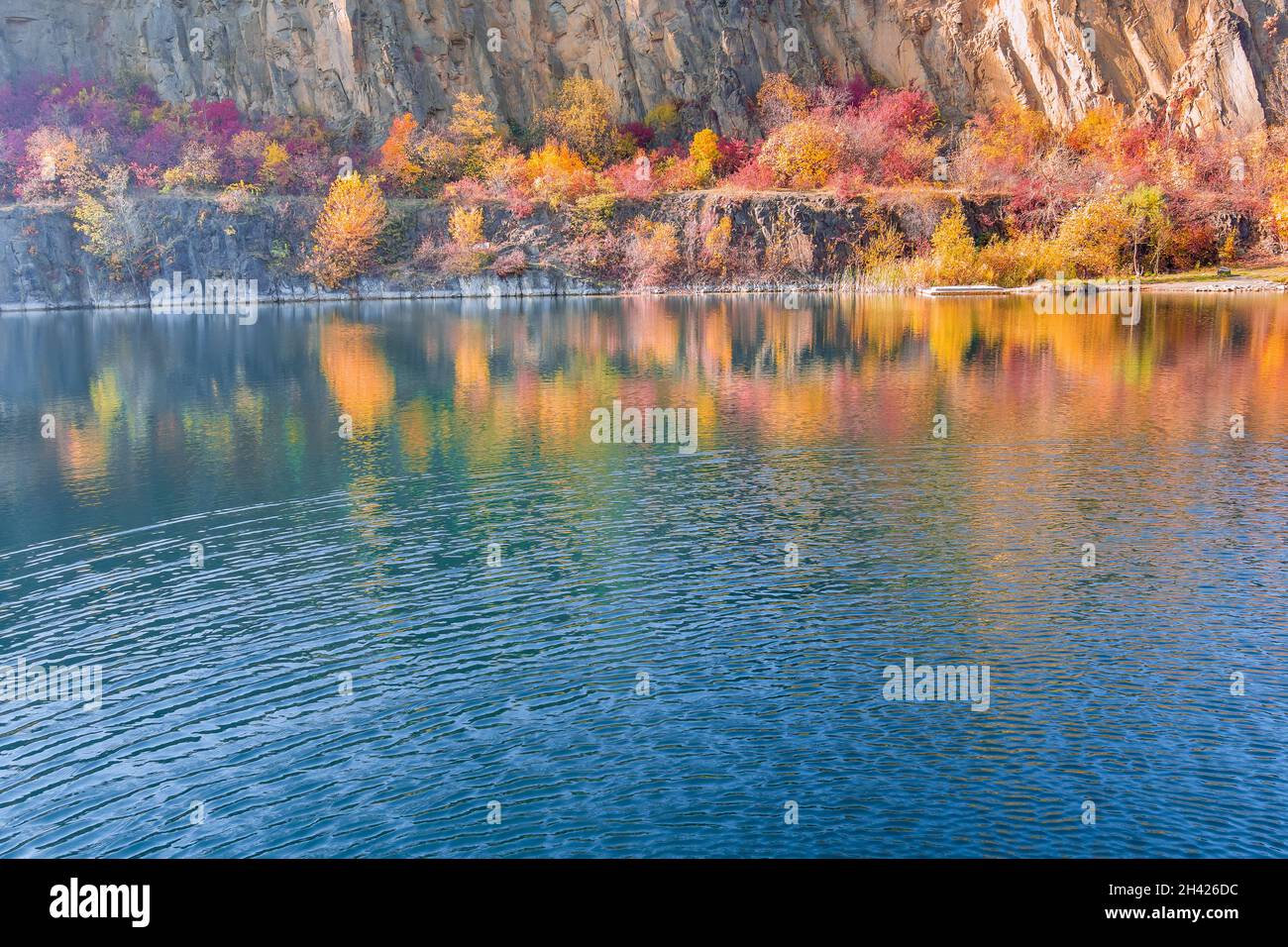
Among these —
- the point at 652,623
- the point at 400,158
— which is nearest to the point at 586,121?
the point at 400,158

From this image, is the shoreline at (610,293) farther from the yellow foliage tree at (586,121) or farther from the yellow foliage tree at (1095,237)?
the yellow foliage tree at (586,121)

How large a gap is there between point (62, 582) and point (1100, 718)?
1260 centimetres

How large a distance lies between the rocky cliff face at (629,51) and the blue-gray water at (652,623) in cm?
6176

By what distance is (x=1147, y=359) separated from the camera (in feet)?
114

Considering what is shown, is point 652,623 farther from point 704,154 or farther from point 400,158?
point 704,154

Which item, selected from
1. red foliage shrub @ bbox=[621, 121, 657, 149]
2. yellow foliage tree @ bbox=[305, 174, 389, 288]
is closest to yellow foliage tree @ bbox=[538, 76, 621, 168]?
red foliage shrub @ bbox=[621, 121, 657, 149]

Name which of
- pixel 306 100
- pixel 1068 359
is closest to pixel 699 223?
pixel 306 100

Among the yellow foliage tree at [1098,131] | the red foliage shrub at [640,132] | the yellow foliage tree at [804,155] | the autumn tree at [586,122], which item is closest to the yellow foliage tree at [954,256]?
the yellow foliage tree at [804,155]

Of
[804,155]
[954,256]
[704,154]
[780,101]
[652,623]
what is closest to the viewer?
[652,623]

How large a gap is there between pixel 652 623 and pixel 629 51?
266ft

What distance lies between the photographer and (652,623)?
45.8ft

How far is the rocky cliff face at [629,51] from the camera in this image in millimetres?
83500

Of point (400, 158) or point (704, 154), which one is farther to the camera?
point (704, 154)
